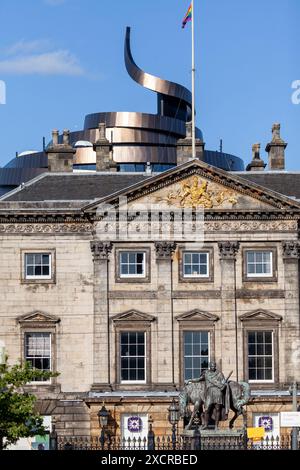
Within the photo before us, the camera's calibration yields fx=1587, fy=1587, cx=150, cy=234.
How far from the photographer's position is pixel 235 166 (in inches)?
5128

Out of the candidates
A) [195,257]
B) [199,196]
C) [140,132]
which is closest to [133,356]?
[195,257]

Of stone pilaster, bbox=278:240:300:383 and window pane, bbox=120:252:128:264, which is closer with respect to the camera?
stone pilaster, bbox=278:240:300:383

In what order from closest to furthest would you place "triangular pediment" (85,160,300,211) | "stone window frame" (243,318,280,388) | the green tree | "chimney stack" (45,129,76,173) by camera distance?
the green tree < "stone window frame" (243,318,280,388) < "triangular pediment" (85,160,300,211) < "chimney stack" (45,129,76,173)

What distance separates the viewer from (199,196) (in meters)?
75.2

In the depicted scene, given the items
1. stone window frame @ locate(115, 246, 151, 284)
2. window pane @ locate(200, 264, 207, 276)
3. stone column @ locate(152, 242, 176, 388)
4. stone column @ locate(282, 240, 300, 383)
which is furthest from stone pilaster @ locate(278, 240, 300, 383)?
stone window frame @ locate(115, 246, 151, 284)

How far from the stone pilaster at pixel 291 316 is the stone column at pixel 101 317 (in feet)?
27.0

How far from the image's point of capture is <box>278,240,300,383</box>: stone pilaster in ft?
243

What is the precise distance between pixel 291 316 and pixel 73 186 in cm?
1252

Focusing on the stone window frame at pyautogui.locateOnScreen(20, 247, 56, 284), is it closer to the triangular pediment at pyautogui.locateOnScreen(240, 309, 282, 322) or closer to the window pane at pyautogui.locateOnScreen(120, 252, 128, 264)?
the window pane at pyautogui.locateOnScreen(120, 252, 128, 264)

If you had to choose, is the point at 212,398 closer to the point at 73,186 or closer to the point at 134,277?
the point at 134,277

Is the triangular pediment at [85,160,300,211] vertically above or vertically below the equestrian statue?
above

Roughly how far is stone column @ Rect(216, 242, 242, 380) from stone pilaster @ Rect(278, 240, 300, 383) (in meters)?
2.23
